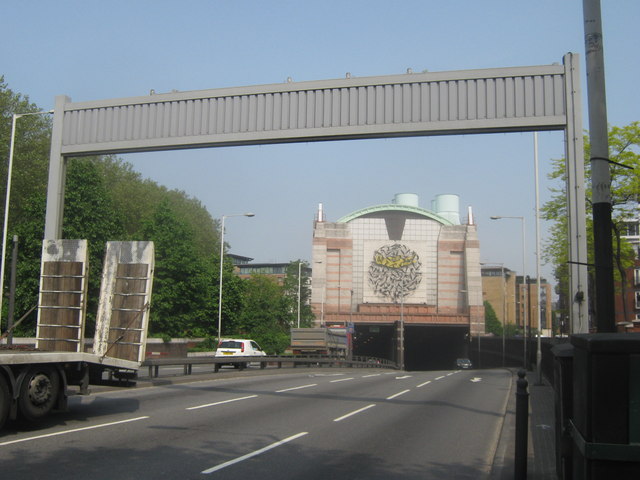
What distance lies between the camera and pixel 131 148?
16156mm

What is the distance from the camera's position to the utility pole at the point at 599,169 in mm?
7863

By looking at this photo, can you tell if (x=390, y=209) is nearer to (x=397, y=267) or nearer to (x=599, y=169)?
(x=397, y=267)

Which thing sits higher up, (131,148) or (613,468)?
(131,148)

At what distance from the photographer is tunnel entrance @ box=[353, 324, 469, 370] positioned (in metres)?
93.1

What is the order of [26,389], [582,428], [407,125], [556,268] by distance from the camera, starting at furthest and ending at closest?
1. [556,268]
2. [407,125]
3. [26,389]
4. [582,428]

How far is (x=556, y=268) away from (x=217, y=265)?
30.8m

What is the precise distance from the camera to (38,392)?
11.1 metres

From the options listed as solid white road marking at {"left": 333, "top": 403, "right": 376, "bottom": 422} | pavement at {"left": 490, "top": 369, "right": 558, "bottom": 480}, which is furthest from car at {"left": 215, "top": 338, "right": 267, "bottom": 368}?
pavement at {"left": 490, "top": 369, "right": 558, "bottom": 480}

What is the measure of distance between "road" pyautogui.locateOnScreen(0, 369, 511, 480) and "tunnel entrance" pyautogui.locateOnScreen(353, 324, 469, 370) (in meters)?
72.6

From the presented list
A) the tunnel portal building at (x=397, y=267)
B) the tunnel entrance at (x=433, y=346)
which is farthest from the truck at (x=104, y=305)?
the tunnel portal building at (x=397, y=267)

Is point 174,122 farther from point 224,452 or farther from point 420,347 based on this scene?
point 420,347

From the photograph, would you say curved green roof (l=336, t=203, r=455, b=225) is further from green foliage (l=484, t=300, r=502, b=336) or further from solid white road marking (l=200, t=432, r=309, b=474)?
solid white road marking (l=200, t=432, r=309, b=474)

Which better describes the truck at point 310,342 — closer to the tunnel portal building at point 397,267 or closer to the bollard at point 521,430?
the bollard at point 521,430

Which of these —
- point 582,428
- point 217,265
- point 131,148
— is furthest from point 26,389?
point 217,265
